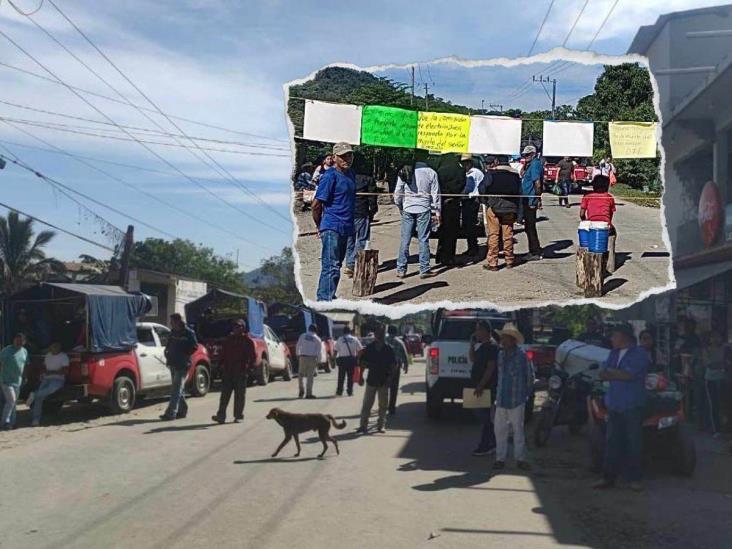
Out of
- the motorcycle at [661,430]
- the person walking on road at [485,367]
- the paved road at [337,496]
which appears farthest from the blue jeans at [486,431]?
the motorcycle at [661,430]

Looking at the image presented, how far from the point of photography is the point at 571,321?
168 inches

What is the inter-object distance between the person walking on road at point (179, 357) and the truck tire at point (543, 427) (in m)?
2.89

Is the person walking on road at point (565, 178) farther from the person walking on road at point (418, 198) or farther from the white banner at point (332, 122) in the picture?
the white banner at point (332, 122)

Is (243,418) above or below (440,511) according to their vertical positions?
above

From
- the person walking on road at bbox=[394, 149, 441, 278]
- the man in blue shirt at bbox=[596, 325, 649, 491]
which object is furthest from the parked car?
the man in blue shirt at bbox=[596, 325, 649, 491]

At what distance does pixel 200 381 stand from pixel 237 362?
1461 mm

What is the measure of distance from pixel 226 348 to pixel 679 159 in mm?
2891

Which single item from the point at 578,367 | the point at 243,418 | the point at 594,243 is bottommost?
the point at 243,418

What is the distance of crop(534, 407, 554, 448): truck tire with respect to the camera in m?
7.22

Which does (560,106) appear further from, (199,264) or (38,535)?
(38,535)

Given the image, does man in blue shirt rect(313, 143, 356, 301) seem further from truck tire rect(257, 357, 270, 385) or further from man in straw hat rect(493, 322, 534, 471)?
man in straw hat rect(493, 322, 534, 471)

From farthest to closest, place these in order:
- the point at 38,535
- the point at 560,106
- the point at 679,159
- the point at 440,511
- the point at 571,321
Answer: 1. the point at 440,511
2. the point at 38,535
3. the point at 571,321
4. the point at 679,159
5. the point at 560,106

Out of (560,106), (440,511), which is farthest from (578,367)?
(560,106)

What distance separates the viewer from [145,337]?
12586mm
